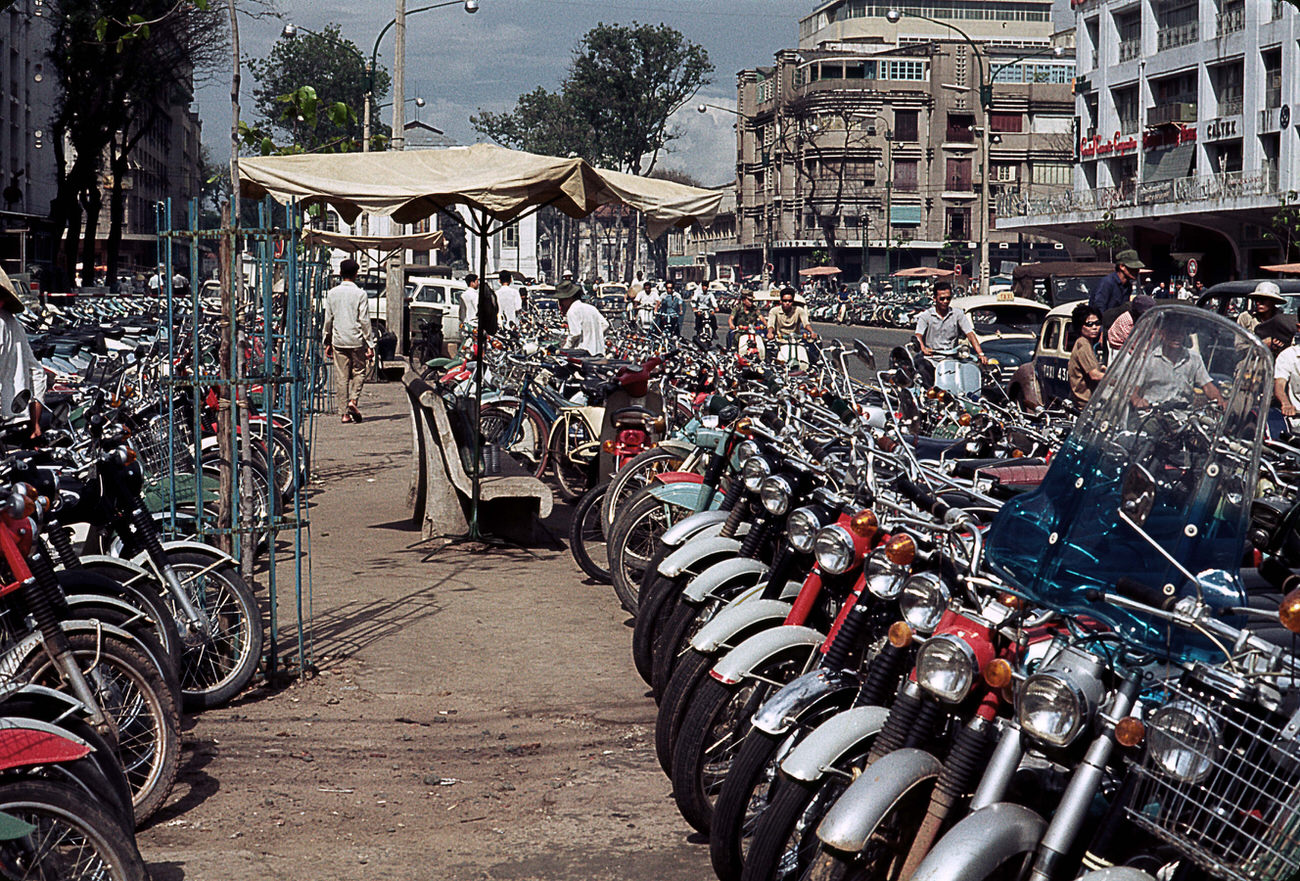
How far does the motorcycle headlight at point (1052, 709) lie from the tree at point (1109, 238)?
47251mm

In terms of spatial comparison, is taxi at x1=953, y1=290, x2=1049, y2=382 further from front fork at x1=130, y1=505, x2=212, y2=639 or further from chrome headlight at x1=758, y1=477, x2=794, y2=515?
front fork at x1=130, y1=505, x2=212, y2=639

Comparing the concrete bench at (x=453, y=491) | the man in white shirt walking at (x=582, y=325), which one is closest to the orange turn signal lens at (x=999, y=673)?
the concrete bench at (x=453, y=491)

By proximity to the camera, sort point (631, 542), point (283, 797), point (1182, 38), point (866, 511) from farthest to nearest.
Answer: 1. point (1182, 38)
2. point (631, 542)
3. point (283, 797)
4. point (866, 511)

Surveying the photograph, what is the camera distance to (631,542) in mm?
7395

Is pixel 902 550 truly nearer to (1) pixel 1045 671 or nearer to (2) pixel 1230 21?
(1) pixel 1045 671

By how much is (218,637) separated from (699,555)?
6.44ft

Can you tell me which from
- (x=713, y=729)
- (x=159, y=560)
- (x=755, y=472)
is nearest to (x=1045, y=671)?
(x=713, y=729)

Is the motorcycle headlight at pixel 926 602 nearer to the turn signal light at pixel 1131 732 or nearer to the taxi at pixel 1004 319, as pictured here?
the turn signal light at pixel 1131 732

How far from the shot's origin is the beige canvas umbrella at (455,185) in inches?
335

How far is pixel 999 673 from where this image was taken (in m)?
3.07

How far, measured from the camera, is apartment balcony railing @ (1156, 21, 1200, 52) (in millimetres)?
48750

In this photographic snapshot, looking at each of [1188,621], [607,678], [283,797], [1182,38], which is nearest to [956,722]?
[1188,621]

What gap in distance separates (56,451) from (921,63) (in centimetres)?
8698

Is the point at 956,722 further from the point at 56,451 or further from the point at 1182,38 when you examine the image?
the point at 1182,38
